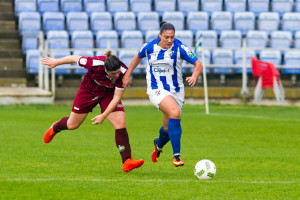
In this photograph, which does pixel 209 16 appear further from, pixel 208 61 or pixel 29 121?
pixel 29 121

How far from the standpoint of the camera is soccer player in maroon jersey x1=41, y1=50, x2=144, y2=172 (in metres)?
7.62

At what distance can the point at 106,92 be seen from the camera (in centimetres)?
824

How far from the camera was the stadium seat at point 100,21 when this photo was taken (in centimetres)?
2373

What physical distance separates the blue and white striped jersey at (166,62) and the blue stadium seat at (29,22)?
15.3m

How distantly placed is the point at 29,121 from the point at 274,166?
8510mm

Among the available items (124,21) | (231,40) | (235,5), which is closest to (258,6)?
(235,5)

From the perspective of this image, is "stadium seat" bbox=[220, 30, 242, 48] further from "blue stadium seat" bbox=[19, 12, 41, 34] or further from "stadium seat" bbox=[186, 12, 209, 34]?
"blue stadium seat" bbox=[19, 12, 41, 34]

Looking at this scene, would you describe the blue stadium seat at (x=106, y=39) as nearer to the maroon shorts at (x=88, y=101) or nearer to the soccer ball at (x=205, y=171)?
the maroon shorts at (x=88, y=101)

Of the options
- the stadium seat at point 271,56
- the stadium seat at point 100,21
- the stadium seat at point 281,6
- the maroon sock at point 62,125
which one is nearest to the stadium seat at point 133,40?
the stadium seat at point 100,21

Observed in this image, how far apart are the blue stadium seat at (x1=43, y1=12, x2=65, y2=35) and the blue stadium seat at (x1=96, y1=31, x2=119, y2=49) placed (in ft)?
4.81

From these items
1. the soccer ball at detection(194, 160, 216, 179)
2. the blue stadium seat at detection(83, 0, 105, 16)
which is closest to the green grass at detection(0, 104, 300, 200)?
the soccer ball at detection(194, 160, 216, 179)

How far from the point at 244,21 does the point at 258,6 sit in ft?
4.21

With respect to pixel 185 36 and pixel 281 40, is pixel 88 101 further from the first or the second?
pixel 281 40

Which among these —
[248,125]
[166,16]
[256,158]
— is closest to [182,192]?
[256,158]
